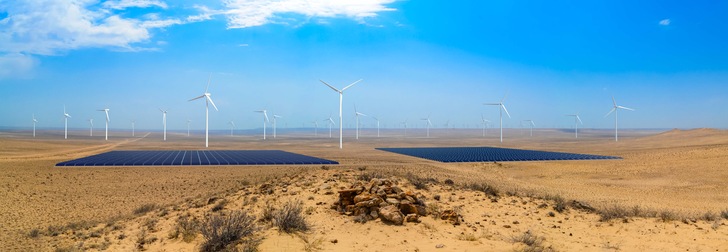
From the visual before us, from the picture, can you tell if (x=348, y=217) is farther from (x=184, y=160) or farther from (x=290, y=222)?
(x=184, y=160)

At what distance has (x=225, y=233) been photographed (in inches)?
517

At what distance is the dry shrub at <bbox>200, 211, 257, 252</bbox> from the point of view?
13125mm

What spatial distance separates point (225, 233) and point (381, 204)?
199 inches

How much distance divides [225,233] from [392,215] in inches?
193

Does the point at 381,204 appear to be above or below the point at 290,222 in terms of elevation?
above

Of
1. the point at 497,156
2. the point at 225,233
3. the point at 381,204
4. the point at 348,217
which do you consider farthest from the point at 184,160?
the point at 225,233

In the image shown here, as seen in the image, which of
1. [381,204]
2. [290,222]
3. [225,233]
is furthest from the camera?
[381,204]

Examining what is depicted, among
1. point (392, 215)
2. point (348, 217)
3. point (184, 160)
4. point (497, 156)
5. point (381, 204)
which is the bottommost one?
point (184, 160)

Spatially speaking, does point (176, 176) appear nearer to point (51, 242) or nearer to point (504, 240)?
point (51, 242)

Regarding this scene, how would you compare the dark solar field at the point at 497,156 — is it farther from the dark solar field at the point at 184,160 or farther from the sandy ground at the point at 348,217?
the sandy ground at the point at 348,217

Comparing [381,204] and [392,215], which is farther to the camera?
[381,204]

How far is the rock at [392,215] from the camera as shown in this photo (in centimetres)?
1508

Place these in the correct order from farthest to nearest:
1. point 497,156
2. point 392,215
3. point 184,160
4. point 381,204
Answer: point 497,156
point 184,160
point 381,204
point 392,215

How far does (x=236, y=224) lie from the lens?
13.4 m
